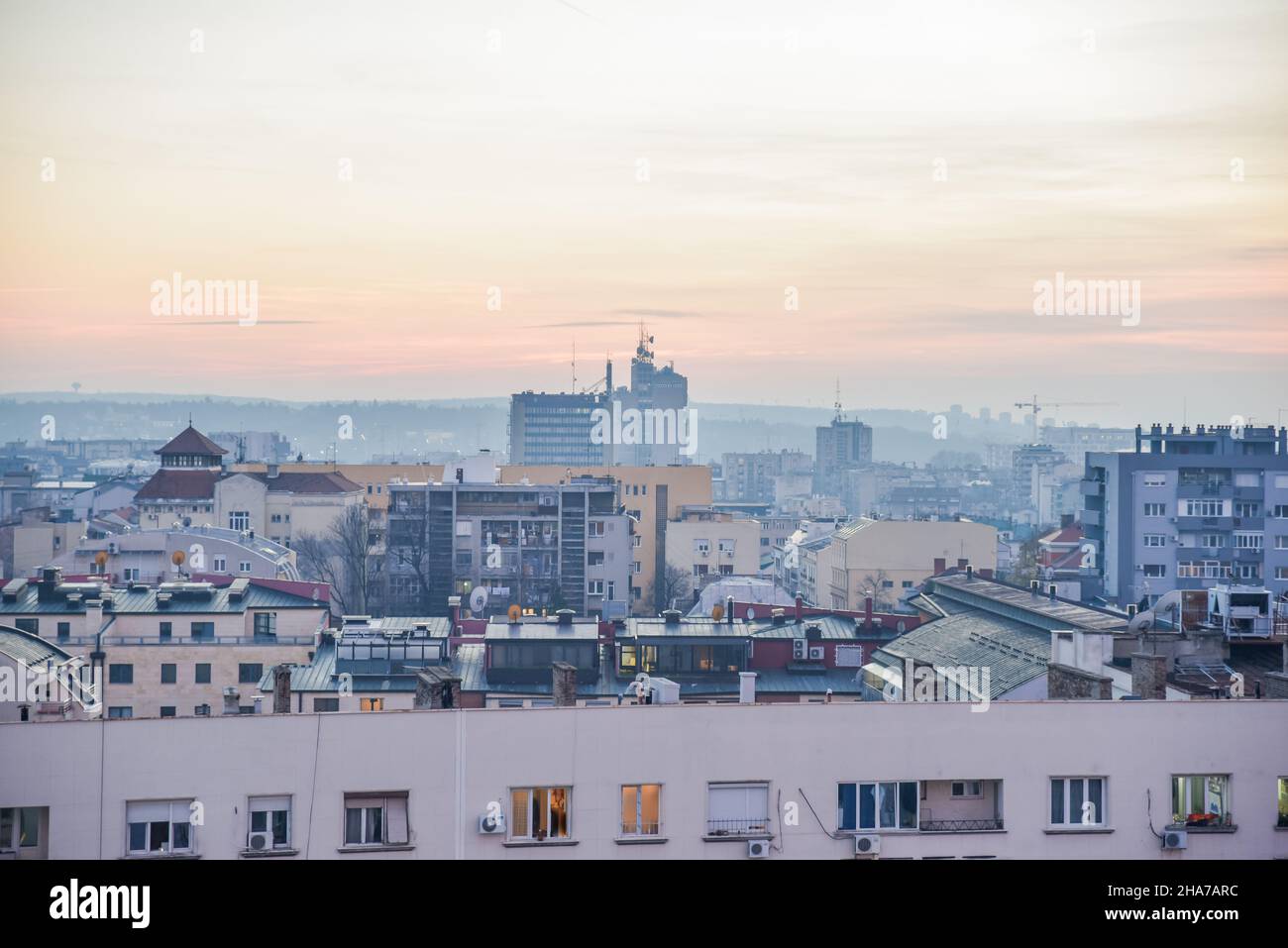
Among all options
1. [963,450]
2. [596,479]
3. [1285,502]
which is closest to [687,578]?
[596,479]

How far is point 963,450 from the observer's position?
101625 millimetres

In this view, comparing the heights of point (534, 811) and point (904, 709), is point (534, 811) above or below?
below

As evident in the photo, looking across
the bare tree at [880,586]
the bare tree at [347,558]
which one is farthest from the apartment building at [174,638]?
the bare tree at [880,586]

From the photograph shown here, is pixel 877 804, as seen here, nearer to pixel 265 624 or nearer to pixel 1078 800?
pixel 1078 800

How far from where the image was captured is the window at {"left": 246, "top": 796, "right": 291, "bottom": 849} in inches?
187

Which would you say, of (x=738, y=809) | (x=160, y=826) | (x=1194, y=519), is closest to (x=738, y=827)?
(x=738, y=809)

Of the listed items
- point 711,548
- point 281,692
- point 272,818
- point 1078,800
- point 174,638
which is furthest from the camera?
point 711,548

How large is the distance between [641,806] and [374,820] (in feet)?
2.73

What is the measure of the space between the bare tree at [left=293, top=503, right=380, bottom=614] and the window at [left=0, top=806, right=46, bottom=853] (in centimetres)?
1651

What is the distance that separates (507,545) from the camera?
2211 cm

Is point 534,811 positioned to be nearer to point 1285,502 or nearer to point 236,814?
point 236,814

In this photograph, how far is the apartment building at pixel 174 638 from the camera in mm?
11844
